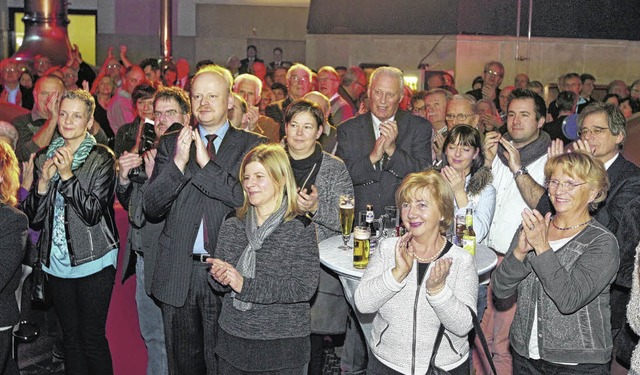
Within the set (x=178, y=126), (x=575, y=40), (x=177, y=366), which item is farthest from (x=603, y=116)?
(x=575, y=40)

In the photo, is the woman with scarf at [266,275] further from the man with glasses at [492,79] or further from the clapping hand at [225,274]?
the man with glasses at [492,79]

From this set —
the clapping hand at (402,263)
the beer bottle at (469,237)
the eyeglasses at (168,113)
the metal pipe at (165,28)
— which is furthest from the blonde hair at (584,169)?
the metal pipe at (165,28)

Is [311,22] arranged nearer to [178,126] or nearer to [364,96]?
[364,96]

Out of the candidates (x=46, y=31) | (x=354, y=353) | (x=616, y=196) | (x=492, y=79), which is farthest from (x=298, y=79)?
(x=46, y=31)

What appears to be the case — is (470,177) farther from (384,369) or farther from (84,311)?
(84,311)

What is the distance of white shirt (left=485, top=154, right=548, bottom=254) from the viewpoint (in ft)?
15.7

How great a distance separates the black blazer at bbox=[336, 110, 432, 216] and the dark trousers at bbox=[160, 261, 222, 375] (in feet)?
4.47

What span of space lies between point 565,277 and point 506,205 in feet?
4.72

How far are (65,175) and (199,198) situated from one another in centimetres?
77

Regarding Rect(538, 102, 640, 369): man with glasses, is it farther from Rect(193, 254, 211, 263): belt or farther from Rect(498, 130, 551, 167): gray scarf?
Rect(193, 254, 211, 263): belt

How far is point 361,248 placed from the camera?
4.02 meters

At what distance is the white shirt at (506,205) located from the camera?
188 inches

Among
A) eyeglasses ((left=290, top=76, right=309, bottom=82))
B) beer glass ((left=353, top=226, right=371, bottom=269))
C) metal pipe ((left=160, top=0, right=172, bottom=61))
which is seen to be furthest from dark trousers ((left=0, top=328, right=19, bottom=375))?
metal pipe ((left=160, top=0, right=172, bottom=61))

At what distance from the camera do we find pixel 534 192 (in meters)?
4.62
